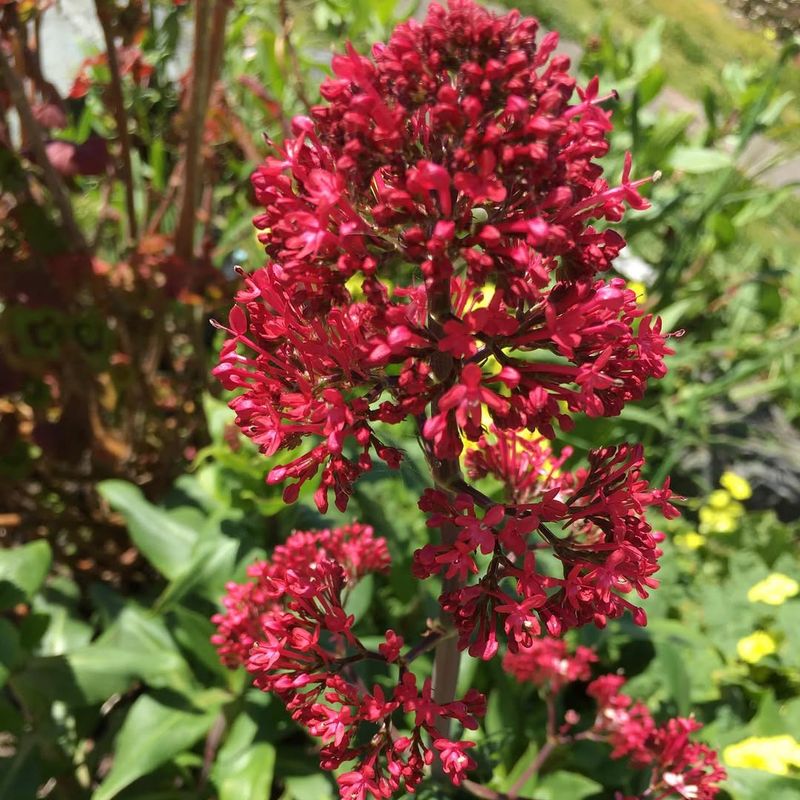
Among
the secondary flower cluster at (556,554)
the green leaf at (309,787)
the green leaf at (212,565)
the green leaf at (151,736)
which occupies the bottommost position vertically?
the green leaf at (309,787)

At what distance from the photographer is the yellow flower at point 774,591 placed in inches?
84.6

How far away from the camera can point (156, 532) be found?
6.21ft

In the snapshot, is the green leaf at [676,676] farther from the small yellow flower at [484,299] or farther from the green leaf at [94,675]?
the green leaf at [94,675]

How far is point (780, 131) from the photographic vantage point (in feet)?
9.18

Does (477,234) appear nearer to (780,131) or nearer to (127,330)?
(127,330)

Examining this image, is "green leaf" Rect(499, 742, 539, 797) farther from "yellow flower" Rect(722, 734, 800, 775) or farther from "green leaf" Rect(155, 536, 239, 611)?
"green leaf" Rect(155, 536, 239, 611)

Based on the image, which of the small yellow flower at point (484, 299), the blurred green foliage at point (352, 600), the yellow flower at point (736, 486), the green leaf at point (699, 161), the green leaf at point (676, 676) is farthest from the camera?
the yellow flower at point (736, 486)

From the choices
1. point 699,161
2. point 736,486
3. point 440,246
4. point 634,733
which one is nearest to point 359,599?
point 634,733

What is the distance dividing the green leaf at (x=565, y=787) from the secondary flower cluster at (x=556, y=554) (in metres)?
0.70

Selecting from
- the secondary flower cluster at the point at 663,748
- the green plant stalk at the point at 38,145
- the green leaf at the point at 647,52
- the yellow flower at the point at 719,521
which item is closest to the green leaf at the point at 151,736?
the secondary flower cluster at the point at 663,748

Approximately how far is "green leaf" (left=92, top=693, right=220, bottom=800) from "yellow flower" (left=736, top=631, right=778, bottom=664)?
1385 mm

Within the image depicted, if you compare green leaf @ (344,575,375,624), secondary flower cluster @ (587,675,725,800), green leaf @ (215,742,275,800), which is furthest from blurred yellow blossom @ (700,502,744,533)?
green leaf @ (215,742,275,800)

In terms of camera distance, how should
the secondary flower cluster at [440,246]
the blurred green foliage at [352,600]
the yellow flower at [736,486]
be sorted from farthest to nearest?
the yellow flower at [736,486], the blurred green foliage at [352,600], the secondary flower cluster at [440,246]

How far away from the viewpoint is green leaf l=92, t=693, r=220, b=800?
1.50m
